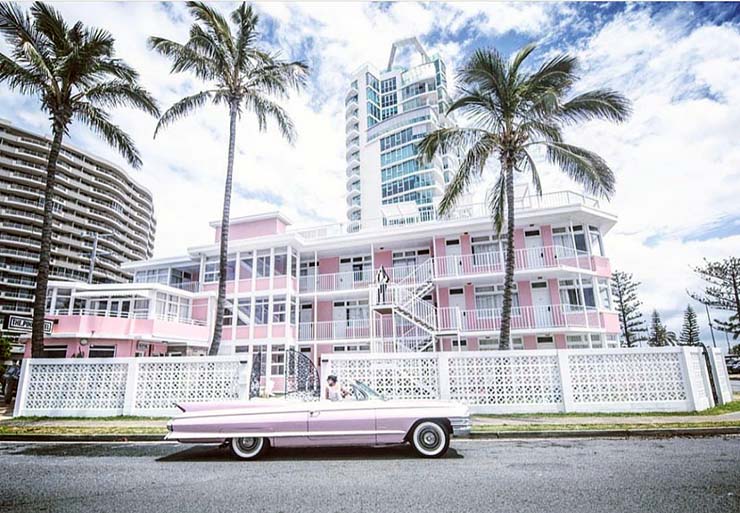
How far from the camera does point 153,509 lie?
4.46 meters

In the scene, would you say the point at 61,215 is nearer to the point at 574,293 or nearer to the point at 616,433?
the point at 574,293

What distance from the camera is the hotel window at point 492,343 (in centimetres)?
2139

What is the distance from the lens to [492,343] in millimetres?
21828

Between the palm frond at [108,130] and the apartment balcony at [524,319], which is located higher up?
the palm frond at [108,130]

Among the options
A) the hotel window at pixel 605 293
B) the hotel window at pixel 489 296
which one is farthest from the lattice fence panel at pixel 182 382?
the hotel window at pixel 605 293

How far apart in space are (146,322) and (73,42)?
12817mm

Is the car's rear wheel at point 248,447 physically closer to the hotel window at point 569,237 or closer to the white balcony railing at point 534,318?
the white balcony railing at point 534,318

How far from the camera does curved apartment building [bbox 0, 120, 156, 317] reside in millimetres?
61344

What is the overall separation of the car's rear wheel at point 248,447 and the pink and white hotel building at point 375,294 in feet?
44.1

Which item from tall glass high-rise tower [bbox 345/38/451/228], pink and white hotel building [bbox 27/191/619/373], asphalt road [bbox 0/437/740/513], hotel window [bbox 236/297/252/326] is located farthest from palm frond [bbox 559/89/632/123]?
tall glass high-rise tower [bbox 345/38/451/228]

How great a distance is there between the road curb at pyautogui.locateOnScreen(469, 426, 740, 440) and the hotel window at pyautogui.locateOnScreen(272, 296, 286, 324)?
16087 mm

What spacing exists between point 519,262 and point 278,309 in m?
12.8

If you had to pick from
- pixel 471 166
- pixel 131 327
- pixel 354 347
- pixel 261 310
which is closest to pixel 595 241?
→ pixel 471 166

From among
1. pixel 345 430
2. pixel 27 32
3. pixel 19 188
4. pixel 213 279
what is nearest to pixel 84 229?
pixel 19 188
